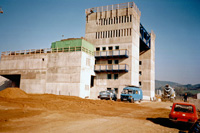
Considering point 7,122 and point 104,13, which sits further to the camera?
point 104,13

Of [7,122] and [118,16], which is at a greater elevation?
[118,16]

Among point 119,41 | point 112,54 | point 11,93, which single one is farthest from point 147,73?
point 11,93

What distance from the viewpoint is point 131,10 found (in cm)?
3850

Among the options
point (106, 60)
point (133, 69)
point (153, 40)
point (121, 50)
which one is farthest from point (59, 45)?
point (153, 40)

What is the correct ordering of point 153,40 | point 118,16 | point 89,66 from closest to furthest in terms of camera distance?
point 89,66 < point 118,16 < point 153,40

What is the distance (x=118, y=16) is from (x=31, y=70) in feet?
72.8

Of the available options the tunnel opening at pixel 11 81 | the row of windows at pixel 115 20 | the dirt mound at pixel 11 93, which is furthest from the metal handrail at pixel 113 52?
the tunnel opening at pixel 11 81

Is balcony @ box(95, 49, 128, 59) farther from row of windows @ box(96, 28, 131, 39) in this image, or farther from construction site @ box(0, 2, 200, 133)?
row of windows @ box(96, 28, 131, 39)

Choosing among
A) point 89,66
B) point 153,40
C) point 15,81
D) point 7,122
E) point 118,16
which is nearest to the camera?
point 7,122

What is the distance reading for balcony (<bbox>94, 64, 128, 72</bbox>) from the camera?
3697cm

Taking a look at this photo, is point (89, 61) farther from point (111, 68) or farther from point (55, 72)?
point (55, 72)

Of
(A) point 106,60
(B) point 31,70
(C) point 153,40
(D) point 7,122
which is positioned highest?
(C) point 153,40

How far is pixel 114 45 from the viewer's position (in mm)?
39438

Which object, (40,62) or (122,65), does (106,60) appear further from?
(40,62)
